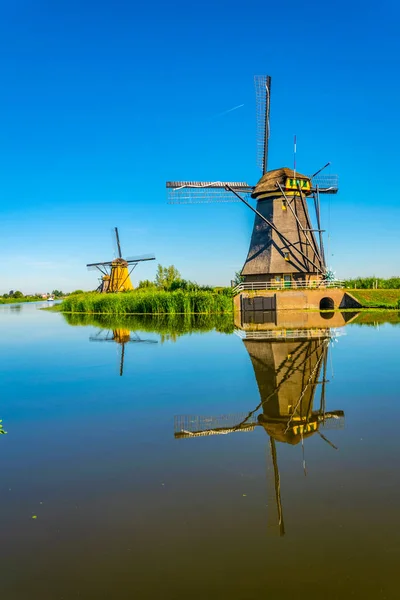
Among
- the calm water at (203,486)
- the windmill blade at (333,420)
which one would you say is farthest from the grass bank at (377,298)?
the windmill blade at (333,420)

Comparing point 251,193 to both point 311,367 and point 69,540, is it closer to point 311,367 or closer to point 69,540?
point 311,367

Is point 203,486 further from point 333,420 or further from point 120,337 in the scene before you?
point 120,337

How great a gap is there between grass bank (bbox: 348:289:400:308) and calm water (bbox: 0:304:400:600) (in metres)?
Result: 23.9

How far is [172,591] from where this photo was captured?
109 inches

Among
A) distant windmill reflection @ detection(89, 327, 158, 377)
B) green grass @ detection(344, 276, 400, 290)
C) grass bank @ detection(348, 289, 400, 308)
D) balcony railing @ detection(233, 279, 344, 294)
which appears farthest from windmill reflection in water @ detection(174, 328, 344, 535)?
green grass @ detection(344, 276, 400, 290)

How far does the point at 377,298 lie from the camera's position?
108ft

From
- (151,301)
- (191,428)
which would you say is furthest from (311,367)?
(151,301)

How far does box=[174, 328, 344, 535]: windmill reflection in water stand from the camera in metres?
5.56

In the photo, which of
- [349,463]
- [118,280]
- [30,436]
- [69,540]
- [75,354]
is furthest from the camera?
[118,280]

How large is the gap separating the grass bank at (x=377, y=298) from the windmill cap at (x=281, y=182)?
856 cm

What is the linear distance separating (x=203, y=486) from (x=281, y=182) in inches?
1056

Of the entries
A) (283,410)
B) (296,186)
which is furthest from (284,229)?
(283,410)

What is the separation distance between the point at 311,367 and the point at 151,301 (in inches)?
863

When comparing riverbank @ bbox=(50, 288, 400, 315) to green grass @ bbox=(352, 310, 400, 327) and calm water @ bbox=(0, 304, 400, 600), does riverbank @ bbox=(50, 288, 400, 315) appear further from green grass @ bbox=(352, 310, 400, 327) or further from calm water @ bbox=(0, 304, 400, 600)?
calm water @ bbox=(0, 304, 400, 600)
